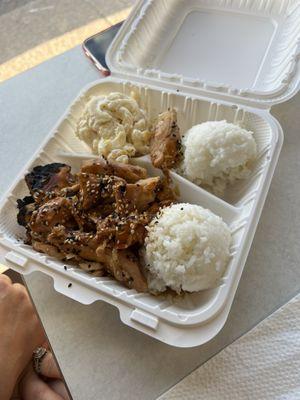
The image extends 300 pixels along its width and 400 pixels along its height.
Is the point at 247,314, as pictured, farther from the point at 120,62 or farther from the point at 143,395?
the point at 120,62

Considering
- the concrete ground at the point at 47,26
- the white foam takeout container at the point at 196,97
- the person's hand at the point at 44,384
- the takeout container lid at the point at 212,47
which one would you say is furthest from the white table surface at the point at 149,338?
the concrete ground at the point at 47,26

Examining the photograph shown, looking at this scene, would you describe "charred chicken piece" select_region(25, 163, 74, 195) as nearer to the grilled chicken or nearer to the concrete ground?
the grilled chicken

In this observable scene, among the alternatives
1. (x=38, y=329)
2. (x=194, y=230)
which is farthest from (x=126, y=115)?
(x=38, y=329)

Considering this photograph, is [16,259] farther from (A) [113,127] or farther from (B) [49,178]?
(A) [113,127]

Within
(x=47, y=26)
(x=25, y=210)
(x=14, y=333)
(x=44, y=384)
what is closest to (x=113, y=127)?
(x=25, y=210)

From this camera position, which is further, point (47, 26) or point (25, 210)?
point (47, 26)

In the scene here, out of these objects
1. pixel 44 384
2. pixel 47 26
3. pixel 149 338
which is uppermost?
pixel 47 26
